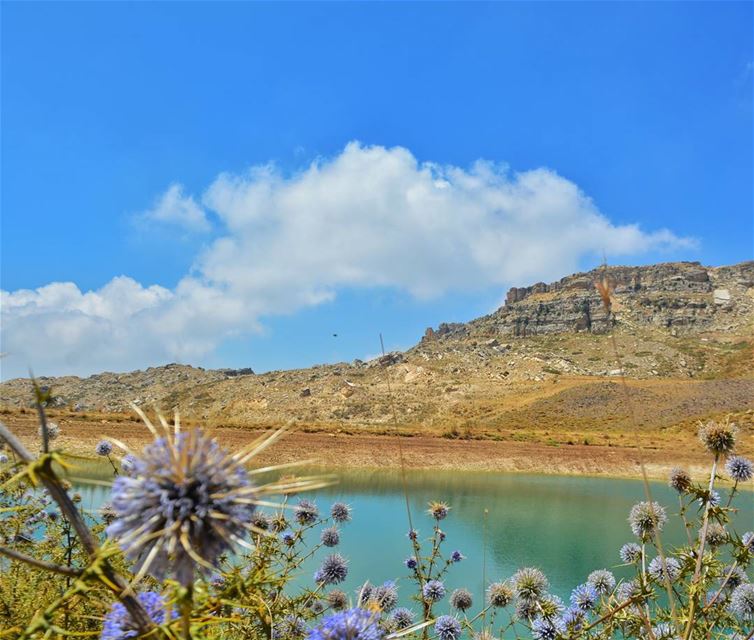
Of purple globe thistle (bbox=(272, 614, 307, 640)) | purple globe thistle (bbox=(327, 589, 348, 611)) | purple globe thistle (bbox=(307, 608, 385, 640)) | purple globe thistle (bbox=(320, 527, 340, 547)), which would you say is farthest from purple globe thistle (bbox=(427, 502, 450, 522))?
purple globe thistle (bbox=(307, 608, 385, 640))

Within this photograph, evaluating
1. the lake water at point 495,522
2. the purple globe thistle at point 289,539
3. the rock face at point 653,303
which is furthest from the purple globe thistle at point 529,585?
the rock face at point 653,303

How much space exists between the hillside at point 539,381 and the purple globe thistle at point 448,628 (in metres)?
22.3

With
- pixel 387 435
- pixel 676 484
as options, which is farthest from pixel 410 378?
pixel 676 484

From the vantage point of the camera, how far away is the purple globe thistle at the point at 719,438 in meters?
3.90

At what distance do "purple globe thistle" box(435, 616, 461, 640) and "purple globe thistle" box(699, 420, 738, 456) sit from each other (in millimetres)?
2267

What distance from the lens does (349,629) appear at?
1577mm

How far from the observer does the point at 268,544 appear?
123 inches

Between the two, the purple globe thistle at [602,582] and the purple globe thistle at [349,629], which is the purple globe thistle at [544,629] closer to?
the purple globe thistle at [602,582]

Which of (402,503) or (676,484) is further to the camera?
(402,503)

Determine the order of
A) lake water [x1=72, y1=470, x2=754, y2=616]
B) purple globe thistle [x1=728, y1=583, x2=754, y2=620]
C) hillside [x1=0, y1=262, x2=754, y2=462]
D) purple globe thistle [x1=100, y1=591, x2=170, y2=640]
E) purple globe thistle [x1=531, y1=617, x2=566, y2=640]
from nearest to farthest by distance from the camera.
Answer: purple globe thistle [x1=100, y1=591, x2=170, y2=640] → purple globe thistle [x1=531, y1=617, x2=566, y2=640] → purple globe thistle [x1=728, y1=583, x2=754, y2=620] → lake water [x1=72, y1=470, x2=754, y2=616] → hillside [x1=0, y1=262, x2=754, y2=462]

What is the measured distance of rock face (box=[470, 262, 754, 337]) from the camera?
10950cm

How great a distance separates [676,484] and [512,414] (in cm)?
5752

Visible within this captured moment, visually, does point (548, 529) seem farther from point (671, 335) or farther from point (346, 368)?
point (671, 335)

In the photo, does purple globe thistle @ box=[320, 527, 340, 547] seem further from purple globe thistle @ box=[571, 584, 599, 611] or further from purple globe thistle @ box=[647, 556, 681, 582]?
purple globe thistle @ box=[647, 556, 681, 582]
